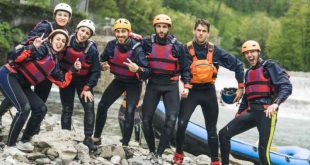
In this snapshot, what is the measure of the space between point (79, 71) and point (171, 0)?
94082 mm

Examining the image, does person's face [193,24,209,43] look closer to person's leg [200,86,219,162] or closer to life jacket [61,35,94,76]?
person's leg [200,86,219,162]

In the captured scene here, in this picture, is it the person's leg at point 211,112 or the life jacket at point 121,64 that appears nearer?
the life jacket at point 121,64

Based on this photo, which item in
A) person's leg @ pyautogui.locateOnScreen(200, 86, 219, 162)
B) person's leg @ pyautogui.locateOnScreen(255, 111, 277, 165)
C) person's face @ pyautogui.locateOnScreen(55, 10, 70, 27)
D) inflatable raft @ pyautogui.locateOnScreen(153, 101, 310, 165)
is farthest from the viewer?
Result: inflatable raft @ pyautogui.locateOnScreen(153, 101, 310, 165)

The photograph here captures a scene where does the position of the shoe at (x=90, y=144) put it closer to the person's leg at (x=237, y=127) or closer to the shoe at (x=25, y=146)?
the shoe at (x=25, y=146)

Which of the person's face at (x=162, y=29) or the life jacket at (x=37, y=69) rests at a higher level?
the person's face at (x=162, y=29)

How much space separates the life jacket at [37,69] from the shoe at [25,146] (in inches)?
38.2

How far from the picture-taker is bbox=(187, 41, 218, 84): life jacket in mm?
7066

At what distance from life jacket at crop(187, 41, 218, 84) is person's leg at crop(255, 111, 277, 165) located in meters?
0.98

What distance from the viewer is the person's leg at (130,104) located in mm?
7074

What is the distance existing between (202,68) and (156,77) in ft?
2.52

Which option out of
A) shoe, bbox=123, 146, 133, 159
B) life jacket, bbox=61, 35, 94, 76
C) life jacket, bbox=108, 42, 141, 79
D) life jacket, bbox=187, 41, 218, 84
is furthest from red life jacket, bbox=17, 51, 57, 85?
life jacket, bbox=187, 41, 218, 84

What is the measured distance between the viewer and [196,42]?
7113 mm

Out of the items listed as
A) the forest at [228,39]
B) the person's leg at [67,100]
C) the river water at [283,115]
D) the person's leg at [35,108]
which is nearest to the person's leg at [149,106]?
the person's leg at [67,100]

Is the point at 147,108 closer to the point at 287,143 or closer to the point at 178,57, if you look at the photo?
the point at 178,57
